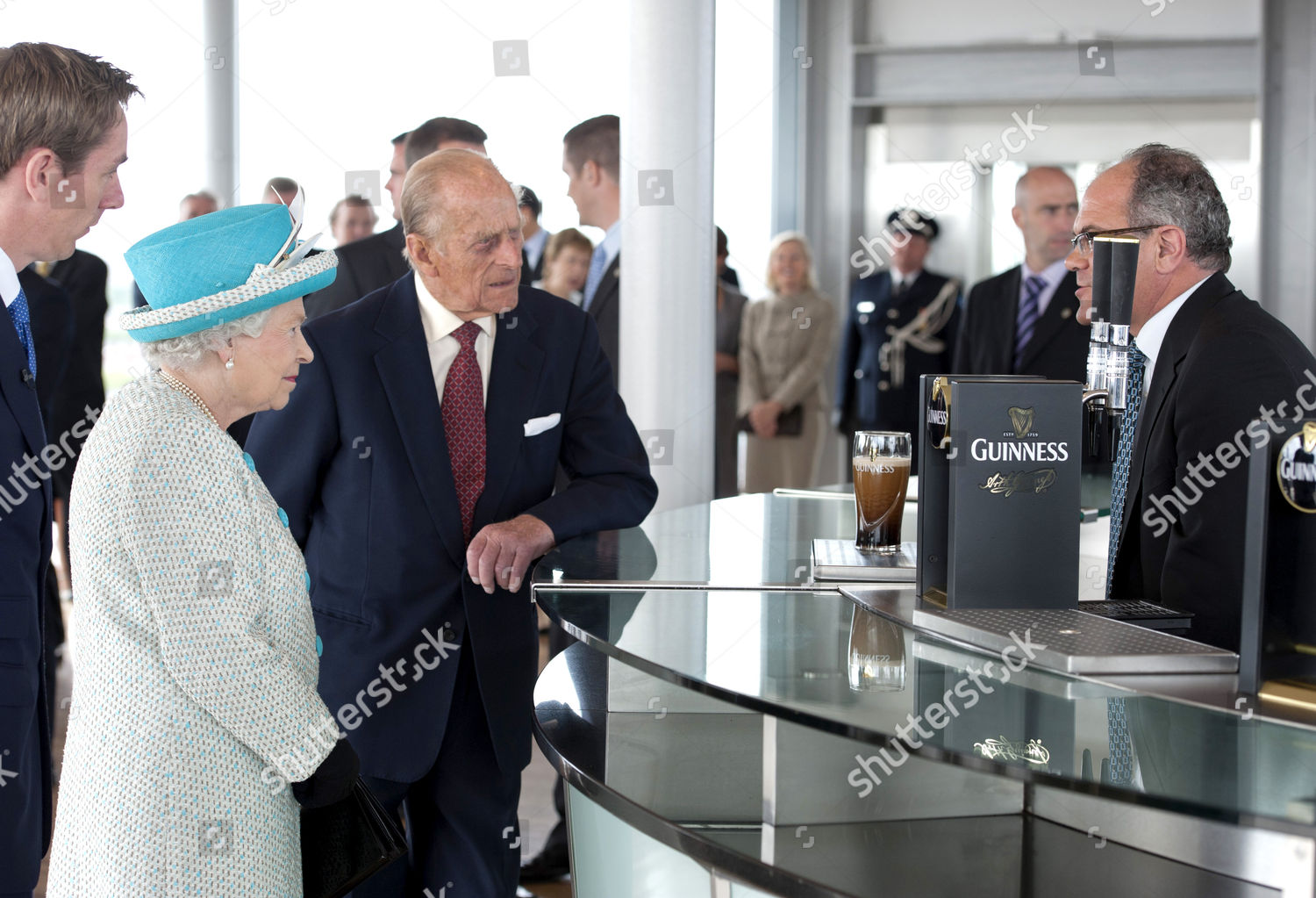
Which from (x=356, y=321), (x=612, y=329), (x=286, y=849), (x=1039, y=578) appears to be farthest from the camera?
(x=612, y=329)

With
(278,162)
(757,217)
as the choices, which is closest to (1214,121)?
(757,217)

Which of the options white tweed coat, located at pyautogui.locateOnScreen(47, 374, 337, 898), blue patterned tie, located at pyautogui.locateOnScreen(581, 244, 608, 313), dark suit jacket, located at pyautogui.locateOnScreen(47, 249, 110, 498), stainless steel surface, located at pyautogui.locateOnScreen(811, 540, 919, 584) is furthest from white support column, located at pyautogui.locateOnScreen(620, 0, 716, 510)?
dark suit jacket, located at pyautogui.locateOnScreen(47, 249, 110, 498)

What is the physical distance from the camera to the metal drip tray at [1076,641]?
4.10ft

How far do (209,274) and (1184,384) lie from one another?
1.35 m

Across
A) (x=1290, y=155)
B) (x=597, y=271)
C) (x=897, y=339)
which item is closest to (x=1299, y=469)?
(x=597, y=271)

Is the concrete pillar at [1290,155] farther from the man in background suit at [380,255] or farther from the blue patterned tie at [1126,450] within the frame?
the blue patterned tie at [1126,450]

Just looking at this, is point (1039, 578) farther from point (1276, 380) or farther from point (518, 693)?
point (518, 693)

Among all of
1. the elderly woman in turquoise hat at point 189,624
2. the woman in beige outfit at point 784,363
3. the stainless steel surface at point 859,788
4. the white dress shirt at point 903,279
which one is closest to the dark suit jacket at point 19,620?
the elderly woman in turquoise hat at point 189,624

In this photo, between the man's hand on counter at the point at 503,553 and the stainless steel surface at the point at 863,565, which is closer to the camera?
the stainless steel surface at the point at 863,565

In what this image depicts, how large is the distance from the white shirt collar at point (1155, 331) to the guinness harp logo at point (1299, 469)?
0.81 m

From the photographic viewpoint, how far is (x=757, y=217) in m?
8.28

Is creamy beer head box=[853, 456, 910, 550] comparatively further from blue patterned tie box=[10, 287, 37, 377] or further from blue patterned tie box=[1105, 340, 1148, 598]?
blue patterned tie box=[10, 287, 37, 377]

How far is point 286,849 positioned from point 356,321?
36.0 inches
